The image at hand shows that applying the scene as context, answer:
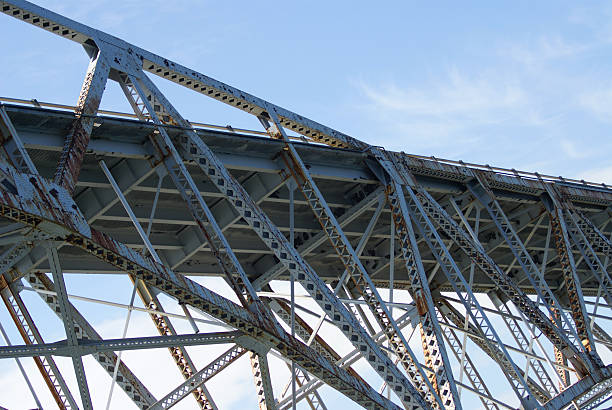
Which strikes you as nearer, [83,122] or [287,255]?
[83,122]

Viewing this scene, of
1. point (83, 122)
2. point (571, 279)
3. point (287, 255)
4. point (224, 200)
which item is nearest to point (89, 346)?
point (83, 122)

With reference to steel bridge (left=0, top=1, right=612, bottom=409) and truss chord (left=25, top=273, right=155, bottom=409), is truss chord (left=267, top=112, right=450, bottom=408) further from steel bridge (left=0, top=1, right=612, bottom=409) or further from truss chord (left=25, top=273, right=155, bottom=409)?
truss chord (left=25, top=273, right=155, bottom=409)

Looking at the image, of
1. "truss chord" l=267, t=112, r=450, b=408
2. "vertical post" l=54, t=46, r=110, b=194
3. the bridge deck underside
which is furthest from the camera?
"truss chord" l=267, t=112, r=450, b=408

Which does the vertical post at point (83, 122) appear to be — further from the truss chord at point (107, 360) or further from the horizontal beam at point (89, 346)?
the truss chord at point (107, 360)

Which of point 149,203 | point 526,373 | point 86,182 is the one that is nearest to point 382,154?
point 149,203

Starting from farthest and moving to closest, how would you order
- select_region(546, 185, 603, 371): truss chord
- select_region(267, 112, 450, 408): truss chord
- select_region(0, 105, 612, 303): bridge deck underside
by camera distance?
1. select_region(546, 185, 603, 371): truss chord
2. select_region(267, 112, 450, 408): truss chord
3. select_region(0, 105, 612, 303): bridge deck underside

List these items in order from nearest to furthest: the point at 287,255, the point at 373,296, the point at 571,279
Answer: the point at 287,255 → the point at 373,296 → the point at 571,279

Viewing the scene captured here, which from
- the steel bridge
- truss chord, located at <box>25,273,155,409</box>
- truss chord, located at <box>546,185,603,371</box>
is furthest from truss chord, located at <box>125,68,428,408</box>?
truss chord, located at <box>546,185,603,371</box>

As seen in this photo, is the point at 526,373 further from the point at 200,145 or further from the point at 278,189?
the point at 200,145

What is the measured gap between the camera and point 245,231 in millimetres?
24531

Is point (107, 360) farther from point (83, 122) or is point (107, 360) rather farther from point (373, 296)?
point (83, 122)

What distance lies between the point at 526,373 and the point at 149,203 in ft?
43.2

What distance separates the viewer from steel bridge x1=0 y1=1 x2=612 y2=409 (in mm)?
15938

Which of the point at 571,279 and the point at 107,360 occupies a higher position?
the point at 107,360
